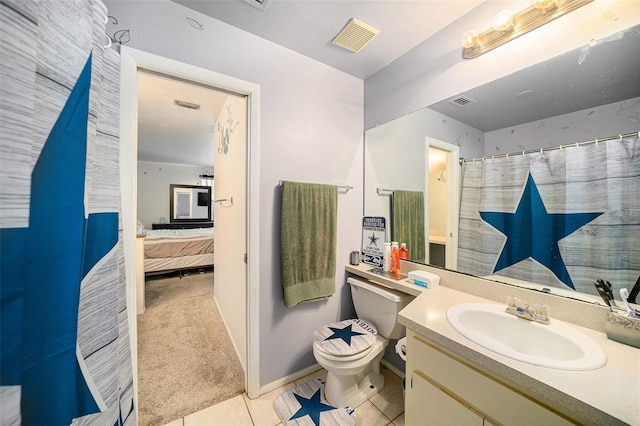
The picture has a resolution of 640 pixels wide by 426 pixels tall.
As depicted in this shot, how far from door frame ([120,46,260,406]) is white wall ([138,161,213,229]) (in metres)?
5.49

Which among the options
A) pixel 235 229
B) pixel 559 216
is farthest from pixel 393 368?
pixel 235 229

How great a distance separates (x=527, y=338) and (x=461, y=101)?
1.28 metres

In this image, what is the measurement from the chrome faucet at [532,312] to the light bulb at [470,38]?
1378 millimetres

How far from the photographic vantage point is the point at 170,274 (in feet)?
14.4

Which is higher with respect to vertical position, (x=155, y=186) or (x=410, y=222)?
(x=155, y=186)

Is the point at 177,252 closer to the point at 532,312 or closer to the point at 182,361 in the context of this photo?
the point at 182,361

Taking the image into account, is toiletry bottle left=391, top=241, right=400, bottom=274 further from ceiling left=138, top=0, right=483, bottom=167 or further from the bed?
the bed

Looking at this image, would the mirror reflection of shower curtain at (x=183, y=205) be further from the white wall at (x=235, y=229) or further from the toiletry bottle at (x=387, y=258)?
the toiletry bottle at (x=387, y=258)

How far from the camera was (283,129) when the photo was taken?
1607 mm

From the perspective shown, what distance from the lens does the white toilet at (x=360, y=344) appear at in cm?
135

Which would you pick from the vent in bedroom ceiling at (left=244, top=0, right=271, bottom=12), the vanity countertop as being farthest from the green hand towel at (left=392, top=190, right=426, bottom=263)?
the vent in bedroom ceiling at (left=244, top=0, right=271, bottom=12)

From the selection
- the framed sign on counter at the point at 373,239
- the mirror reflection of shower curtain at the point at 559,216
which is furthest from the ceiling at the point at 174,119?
the mirror reflection of shower curtain at the point at 559,216

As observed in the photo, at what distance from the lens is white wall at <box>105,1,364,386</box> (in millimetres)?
1254

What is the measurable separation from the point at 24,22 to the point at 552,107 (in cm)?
173
